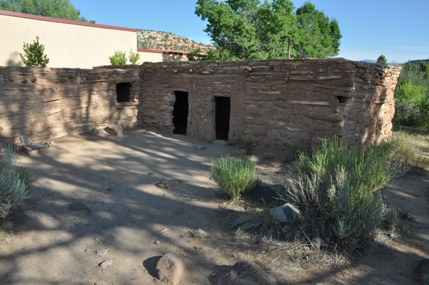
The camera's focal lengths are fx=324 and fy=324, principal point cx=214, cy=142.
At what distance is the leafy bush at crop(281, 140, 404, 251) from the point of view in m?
3.90

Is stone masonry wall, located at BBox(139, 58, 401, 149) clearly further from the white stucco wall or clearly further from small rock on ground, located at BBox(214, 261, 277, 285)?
the white stucco wall

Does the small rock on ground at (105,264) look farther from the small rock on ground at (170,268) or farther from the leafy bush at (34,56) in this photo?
the leafy bush at (34,56)

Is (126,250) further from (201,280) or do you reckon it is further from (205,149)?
(205,149)

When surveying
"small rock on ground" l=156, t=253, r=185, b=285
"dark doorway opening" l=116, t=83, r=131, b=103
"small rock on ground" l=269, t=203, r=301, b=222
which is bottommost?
"small rock on ground" l=156, t=253, r=185, b=285

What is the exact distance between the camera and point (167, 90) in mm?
9625

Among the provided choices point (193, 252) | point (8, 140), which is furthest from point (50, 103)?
point (193, 252)

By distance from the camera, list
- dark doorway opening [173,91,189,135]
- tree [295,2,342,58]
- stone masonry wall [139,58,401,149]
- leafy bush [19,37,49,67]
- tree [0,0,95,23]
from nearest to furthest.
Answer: stone masonry wall [139,58,401,149], dark doorway opening [173,91,189,135], leafy bush [19,37,49,67], tree [295,2,342,58], tree [0,0,95,23]

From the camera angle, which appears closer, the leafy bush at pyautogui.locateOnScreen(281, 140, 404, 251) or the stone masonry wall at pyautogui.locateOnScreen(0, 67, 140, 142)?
the leafy bush at pyautogui.locateOnScreen(281, 140, 404, 251)

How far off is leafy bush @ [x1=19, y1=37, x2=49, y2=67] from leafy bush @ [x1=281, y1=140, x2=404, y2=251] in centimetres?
1204

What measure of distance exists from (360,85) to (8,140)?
25.0ft

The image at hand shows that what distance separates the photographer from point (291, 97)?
7340 millimetres

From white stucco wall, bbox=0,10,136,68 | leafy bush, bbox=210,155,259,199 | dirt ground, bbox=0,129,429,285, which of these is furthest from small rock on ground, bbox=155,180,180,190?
white stucco wall, bbox=0,10,136,68

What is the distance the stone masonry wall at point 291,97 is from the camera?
265 inches

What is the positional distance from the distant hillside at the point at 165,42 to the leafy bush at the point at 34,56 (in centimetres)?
970
